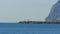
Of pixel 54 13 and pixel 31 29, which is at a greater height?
pixel 54 13

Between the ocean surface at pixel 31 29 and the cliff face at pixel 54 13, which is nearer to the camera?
the ocean surface at pixel 31 29

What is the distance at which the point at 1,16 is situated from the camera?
2551 millimetres

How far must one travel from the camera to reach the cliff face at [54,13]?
2.56 meters

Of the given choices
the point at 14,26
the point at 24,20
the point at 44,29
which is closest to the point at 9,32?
the point at 14,26

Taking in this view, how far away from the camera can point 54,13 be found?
259 cm

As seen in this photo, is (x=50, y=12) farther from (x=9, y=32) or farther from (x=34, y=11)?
(x=9, y=32)

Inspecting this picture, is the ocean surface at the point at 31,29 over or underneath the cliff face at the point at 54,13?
underneath

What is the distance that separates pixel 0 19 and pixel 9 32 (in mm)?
211

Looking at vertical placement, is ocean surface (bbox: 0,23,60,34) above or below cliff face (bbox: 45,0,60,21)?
below

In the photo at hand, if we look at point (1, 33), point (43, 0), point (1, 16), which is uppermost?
point (43, 0)

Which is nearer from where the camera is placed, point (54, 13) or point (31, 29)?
point (31, 29)

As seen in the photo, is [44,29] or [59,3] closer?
[44,29]

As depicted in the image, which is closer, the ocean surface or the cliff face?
the ocean surface

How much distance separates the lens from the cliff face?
2558 mm
